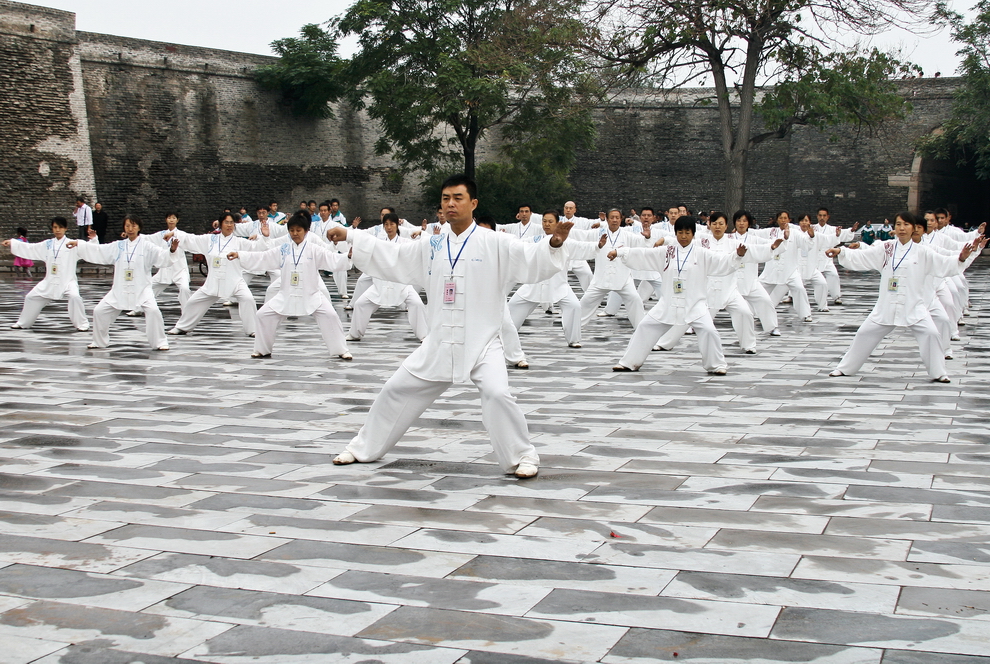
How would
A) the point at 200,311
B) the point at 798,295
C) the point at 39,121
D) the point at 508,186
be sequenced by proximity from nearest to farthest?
1. the point at 200,311
2. the point at 798,295
3. the point at 39,121
4. the point at 508,186

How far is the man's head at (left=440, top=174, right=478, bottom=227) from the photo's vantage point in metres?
5.03

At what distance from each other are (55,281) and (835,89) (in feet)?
50.8

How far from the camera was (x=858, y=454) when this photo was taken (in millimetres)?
5285

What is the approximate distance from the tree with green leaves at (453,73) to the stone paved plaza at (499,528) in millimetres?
15589

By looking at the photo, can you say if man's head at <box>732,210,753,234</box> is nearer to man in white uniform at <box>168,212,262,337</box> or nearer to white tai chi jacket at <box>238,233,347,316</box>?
white tai chi jacket at <box>238,233,347,316</box>

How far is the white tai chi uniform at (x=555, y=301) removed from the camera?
9977 millimetres

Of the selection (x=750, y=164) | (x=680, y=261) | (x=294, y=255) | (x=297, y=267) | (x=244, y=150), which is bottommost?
(x=680, y=261)

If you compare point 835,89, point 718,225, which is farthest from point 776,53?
point 718,225

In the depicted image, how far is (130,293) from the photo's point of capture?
991cm

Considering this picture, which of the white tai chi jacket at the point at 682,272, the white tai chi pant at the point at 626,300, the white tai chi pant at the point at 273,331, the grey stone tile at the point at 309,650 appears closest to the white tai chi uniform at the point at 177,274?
the white tai chi pant at the point at 273,331

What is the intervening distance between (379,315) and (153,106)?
1416cm

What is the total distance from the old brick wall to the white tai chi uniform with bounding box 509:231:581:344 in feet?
50.0

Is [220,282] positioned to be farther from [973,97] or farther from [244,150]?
[973,97]

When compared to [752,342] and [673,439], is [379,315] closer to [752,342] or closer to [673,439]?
[752,342]
